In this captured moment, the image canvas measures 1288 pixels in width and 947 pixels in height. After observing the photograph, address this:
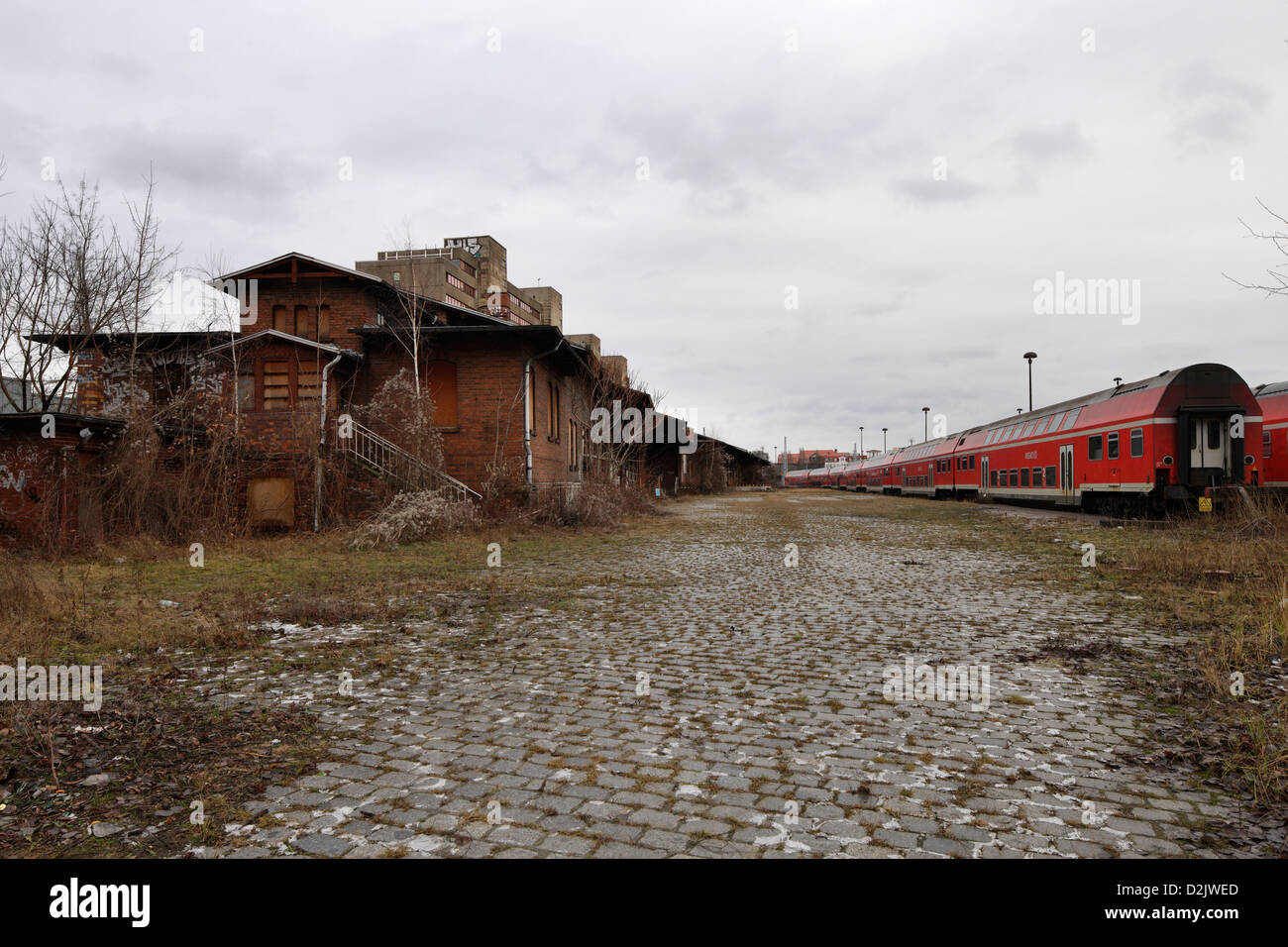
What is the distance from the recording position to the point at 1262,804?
10.3 feet

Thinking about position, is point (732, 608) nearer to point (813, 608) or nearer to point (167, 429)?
point (813, 608)

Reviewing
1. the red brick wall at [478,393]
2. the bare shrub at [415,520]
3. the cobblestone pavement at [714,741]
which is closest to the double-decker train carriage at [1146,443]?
the cobblestone pavement at [714,741]

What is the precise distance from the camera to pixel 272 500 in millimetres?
18016

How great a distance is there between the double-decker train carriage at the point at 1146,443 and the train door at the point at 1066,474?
3cm

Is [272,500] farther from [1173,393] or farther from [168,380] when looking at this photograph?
[1173,393]

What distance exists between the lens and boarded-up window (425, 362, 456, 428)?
863 inches

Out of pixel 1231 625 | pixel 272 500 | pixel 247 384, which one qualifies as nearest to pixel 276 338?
pixel 247 384

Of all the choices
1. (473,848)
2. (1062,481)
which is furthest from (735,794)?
(1062,481)

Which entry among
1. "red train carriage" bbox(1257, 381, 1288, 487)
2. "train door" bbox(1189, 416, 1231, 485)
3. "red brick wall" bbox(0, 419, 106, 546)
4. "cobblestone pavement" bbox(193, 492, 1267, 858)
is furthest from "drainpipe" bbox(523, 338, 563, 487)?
"red train carriage" bbox(1257, 381, 1288, 487)

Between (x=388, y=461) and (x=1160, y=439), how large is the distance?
64.0 feet

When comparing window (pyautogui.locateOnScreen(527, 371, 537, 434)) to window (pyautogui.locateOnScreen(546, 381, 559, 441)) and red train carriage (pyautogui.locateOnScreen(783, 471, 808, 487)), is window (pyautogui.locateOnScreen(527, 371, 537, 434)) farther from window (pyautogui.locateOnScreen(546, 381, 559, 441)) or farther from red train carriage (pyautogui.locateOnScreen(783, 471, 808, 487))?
red train carriage (pyautogui.locateOnScreen(783, 471, 808, 487))

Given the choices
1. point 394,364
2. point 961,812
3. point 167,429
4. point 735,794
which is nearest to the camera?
point 961,812

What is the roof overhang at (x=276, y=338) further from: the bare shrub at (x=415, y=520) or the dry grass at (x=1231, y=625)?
the dry grass at (x=1231, y=625)
